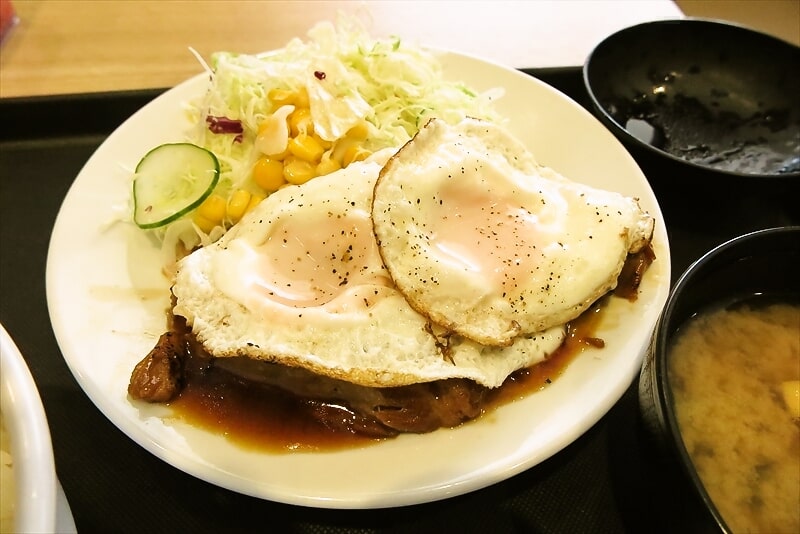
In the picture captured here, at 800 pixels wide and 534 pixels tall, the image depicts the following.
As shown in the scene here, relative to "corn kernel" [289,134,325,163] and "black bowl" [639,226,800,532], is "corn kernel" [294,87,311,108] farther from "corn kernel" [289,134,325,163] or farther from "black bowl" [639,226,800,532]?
"black bowl" [639,226,800,532]

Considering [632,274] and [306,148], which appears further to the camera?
[306,148]

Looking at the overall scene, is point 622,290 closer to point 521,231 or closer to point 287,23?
point 521,231

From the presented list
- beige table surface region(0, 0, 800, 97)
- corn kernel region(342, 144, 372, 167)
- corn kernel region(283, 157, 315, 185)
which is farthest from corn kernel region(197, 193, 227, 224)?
beige table surface region(0, 0, 800, 97)

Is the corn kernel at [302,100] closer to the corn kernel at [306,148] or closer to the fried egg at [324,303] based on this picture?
the corn kernel at [306,148]

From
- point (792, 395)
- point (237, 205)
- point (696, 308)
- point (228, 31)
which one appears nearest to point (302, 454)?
point (237, 205)

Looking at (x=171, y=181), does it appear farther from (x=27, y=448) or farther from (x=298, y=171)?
(x=27, y=448)

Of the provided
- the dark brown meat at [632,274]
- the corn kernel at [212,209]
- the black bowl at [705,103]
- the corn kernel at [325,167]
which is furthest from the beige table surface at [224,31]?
the dark brown meat at [632,274]

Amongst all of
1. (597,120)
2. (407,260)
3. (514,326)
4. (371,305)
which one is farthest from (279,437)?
(597,120)
